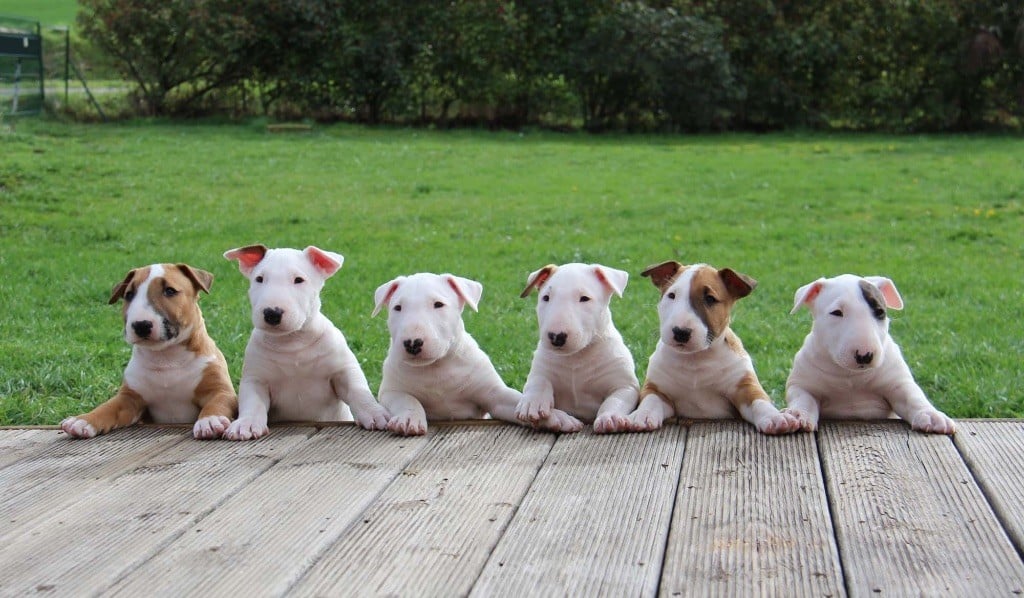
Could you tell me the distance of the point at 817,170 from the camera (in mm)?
16984

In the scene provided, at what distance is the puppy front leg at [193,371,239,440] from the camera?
4.75 m

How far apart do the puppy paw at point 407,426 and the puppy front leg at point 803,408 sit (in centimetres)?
143

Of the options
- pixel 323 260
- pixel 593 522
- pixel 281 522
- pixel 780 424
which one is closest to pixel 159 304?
pixel 323 260

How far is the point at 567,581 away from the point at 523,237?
9.03 metres

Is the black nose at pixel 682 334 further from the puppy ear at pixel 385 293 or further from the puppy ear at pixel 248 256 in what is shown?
the puppy ear at pixel 248 256

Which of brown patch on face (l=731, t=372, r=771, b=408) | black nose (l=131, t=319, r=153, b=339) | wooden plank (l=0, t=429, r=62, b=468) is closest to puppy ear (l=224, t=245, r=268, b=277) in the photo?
black nose (l=131, t=319, r=153, b=339)

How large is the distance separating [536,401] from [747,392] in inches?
33.4

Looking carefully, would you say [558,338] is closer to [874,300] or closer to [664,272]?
[664,272]

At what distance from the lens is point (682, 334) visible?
455cm

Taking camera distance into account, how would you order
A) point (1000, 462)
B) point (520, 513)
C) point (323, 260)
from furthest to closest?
1. point (323, 260)
2. point (1000, 462)
3. point (520, 513)

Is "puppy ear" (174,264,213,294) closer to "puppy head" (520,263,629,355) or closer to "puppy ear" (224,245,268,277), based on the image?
"puppy ear" (224,245,268,277)

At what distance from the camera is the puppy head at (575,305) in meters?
4.64

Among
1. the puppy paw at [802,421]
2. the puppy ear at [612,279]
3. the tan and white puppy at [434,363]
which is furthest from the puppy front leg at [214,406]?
the puppy paw at [802,421]

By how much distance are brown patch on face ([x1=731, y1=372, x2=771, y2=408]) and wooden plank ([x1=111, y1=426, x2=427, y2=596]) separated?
4.17ft
